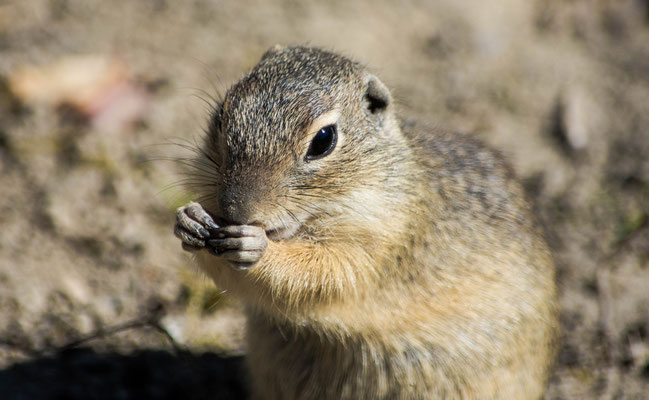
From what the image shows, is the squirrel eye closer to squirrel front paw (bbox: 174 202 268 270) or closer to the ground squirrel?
the ground squirrel

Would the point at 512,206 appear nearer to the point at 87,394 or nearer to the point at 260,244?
the point at 260,244

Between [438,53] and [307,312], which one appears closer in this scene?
[307,312]

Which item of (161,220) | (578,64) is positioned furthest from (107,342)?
(578,64)

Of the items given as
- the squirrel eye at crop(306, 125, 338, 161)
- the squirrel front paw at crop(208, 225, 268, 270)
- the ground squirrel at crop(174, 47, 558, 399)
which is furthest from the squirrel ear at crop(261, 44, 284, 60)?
the squirrel front paw at crop(208, 225, 268, 270)

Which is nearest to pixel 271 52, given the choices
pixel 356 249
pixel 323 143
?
pixel 323 143

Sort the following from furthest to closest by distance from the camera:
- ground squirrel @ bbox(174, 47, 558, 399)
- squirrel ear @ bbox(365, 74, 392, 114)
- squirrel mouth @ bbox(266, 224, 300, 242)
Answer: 1. squirrel ear @ bbox(365, 74, 392, 114)
2. squirrel mouth @ bbox(266, 224, 300, 242)
3. ground squirrel @ bbox(174, 47, 558, 399)

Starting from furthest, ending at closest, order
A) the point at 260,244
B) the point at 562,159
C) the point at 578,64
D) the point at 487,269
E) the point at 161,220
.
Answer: the point at 578,64, the point at 562,159, the point at 161,220, the point at 487,269, the point at 260,244

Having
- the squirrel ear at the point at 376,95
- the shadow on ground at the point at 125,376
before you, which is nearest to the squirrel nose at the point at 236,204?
the squirrel ear at the point at 376,95
